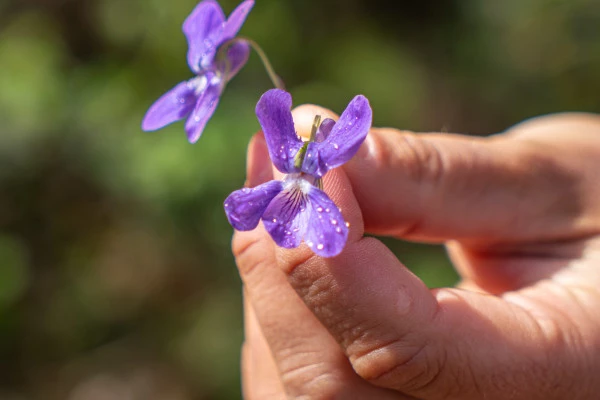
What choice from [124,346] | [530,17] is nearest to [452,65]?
[530,17]

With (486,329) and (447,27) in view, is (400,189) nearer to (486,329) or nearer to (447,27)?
(486,329)

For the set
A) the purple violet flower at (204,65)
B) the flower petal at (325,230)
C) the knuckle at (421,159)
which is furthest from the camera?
the knuckle at (421,159)

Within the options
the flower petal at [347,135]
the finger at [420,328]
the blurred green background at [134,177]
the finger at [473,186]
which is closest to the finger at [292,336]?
the finger at [420,328]

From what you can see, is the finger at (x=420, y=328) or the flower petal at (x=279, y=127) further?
the finger at (x=420, y=328)

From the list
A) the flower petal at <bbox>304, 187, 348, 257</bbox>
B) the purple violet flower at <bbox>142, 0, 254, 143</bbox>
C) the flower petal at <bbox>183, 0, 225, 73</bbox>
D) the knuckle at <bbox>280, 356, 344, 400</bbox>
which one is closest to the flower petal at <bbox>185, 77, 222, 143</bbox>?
the purple violet flower at <bbox>142, 0, 254, 143</bbox>

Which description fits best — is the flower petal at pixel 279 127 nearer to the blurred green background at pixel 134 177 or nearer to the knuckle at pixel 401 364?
the knuckle at pixel 401 364

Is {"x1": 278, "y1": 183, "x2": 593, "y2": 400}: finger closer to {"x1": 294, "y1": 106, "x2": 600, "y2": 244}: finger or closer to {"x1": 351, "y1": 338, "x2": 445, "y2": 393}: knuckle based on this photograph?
{"x1": 351, "y1": 338, "x2": 445, "y2": 393}: knuckle
